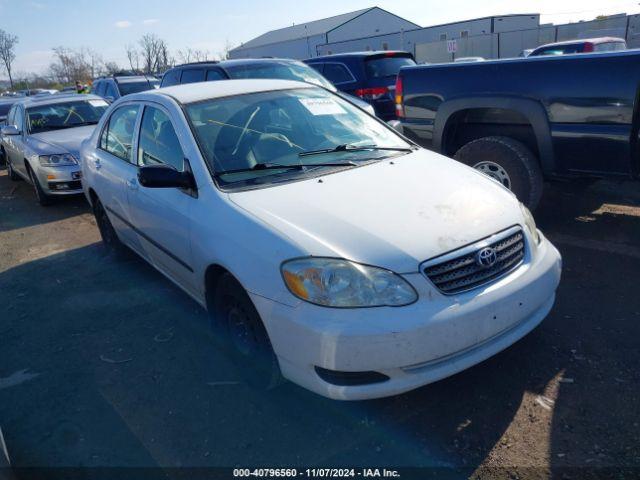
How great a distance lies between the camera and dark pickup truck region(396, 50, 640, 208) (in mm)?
4105

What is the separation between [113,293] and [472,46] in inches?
1151

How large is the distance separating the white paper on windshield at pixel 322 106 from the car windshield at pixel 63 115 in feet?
20.9

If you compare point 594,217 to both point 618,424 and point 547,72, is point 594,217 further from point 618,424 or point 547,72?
point 618,424

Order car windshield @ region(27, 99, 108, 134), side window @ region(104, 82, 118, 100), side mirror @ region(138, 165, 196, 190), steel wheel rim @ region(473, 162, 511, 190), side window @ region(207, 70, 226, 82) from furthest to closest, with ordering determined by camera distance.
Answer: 1. side window @ region(104, 82, 118, 100)
2. car windshield @ region(27, 99, 108, 134)
3. side window @ region(207, 70, 226, 82)
4. steel wheel rim @ region(473, 162, 511, 190)
5. side mirror @ region(138, 165, 196, 190)

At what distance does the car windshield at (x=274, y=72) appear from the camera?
8.46 m

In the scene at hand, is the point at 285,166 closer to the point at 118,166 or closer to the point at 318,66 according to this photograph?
the point at 118,166

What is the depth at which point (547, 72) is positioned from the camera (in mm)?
4422

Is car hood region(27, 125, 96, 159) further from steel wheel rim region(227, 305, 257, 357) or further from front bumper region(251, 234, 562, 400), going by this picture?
front bumper region(251, 234, 562, 400)

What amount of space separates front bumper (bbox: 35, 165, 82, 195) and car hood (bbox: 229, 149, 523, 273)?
5.67 m

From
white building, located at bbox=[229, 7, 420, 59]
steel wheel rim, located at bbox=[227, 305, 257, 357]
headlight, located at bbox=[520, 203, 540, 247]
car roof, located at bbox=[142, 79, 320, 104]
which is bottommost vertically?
steel wheel rim, located at bbox=[227, 305, 257, 357]

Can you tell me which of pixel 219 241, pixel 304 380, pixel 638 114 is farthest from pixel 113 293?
pixel 638 114

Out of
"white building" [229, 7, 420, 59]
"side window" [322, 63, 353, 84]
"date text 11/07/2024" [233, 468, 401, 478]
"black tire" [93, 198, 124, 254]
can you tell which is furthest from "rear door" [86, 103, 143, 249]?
"white building" [229, 7, 420, 59]

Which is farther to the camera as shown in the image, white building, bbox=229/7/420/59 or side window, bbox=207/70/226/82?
white building, bbox=229/7/420/59

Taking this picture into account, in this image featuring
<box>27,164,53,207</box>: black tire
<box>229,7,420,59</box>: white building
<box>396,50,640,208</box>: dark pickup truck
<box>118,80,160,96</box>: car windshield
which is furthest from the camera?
<box>229,7,420,59</box>: white building
